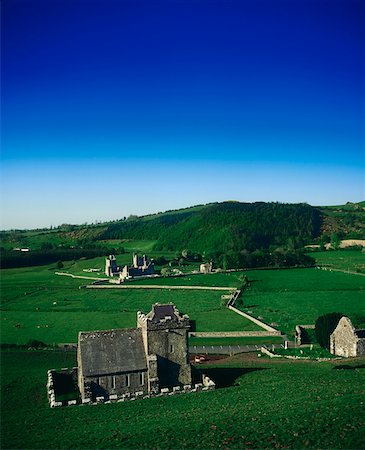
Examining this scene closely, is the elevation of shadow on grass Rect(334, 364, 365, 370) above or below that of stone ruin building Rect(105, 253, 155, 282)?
below

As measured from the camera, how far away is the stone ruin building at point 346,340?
4972 centimetres

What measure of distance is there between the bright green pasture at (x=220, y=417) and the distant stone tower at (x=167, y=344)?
3723mm

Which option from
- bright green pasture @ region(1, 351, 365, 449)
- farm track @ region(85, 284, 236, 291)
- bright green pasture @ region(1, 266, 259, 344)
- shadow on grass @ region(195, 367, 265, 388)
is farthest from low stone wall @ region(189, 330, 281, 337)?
farm track @ region(85, 284, 236, 291)

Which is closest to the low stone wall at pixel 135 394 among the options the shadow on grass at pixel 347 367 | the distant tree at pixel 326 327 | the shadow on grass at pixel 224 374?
the shadow on grass at pixel 224 374

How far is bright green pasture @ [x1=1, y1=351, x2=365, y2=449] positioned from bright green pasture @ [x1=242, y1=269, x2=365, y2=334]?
1368 inches

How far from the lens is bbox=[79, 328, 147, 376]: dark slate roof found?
118 feet

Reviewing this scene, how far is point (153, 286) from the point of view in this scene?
11062 cm

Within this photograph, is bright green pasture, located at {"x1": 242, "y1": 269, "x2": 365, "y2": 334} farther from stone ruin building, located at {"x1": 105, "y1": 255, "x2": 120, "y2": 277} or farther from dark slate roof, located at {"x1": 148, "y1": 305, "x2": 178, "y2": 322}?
stone ruin building, located at {"x1": 105, "y1": 255, "x2": 120, "y2": 277}

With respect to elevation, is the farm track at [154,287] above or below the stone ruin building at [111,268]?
below

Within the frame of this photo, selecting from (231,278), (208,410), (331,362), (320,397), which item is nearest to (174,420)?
(208,410)

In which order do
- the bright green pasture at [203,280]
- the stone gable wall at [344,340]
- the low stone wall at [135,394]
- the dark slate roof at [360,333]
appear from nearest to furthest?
the low stone wall at [135,394]
the stone gable wall at [344,340]
the dark slate roof at [360,333]
the bright green pasture at [203,280]

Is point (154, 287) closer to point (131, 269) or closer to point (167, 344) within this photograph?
point (131, 269)

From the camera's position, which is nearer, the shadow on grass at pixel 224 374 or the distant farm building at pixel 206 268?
the shadow on grass at pixel 224 374

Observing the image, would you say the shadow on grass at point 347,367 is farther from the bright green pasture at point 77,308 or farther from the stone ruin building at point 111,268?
the stone ruin building at point 111,268
